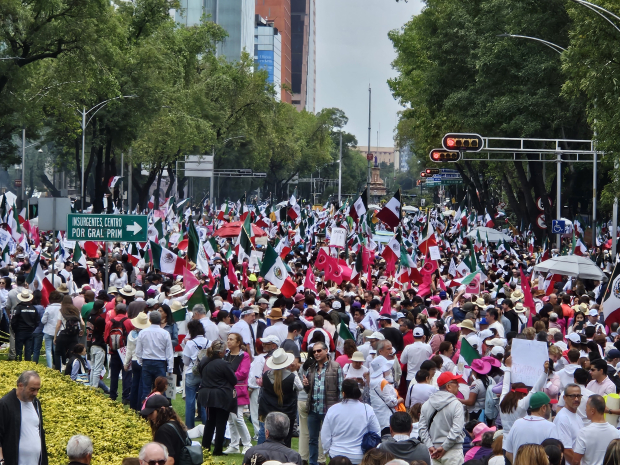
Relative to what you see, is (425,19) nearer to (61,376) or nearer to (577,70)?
(577,70)

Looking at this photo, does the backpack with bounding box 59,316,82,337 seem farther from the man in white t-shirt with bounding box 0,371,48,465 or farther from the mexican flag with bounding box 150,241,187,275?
the man in white t-shirt with bounding box 0,371,48,465

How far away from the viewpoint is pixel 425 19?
42.2 m

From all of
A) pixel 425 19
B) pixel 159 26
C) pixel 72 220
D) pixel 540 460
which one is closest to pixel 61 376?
pixel 72 220

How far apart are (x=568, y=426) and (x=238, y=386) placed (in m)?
3.90

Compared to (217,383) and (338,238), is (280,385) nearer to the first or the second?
(217,383)

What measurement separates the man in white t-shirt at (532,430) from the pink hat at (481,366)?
2.63 metres

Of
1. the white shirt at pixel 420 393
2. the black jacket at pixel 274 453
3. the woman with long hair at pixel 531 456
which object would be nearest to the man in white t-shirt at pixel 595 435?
the woman with long hair at pixel 531 456

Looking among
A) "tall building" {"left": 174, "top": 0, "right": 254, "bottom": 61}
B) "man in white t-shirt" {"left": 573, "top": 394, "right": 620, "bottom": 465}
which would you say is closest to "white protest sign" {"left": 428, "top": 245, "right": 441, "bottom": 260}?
"man in white t-shirt" {"left": 573, "top": 394, "right": 620, "bottom": 465}

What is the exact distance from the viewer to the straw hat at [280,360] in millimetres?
9891

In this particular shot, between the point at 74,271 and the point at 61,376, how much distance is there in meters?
7.11

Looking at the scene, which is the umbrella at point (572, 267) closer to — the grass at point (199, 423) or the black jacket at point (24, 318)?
the grass at point (199, 423)

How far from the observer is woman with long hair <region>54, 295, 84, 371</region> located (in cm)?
1419

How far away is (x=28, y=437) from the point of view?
7898mm

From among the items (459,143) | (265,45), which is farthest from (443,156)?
(265,45)
